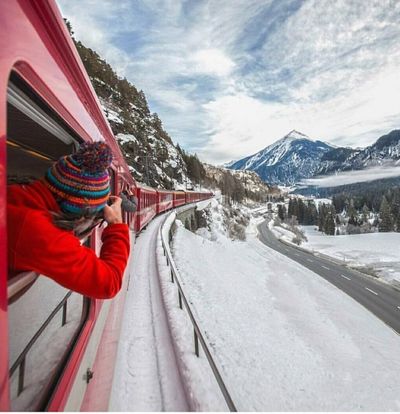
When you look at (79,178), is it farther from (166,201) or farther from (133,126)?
(133,126)

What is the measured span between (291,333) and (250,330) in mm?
2924

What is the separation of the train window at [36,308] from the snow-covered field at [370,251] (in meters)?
54.0

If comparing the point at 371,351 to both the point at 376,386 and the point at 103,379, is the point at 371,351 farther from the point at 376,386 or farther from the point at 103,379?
the point at 103,379

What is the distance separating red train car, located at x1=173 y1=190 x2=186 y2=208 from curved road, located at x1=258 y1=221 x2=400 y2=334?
2421 cm

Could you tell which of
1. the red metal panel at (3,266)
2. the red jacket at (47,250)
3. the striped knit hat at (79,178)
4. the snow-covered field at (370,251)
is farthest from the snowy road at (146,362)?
the snow-covered field at (370,251)

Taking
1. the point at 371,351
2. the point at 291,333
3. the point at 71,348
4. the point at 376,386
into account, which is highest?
the point at 71,348

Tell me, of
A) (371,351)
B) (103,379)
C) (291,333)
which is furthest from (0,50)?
(371,351)

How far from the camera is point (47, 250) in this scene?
139 cm

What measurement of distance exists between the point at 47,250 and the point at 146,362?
3.81 metres

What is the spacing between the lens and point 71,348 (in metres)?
2.54

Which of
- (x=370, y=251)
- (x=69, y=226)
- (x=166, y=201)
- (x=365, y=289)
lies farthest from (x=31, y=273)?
(x=370, y=251)

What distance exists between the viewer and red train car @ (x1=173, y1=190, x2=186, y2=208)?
3638 cm

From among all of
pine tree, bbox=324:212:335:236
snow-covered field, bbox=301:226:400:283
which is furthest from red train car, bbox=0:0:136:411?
pine tree, bbox=324:212:335:236

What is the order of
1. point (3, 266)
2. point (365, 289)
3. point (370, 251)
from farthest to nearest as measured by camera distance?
point (370, 251) < point (365, 289) < point (3, 266)
